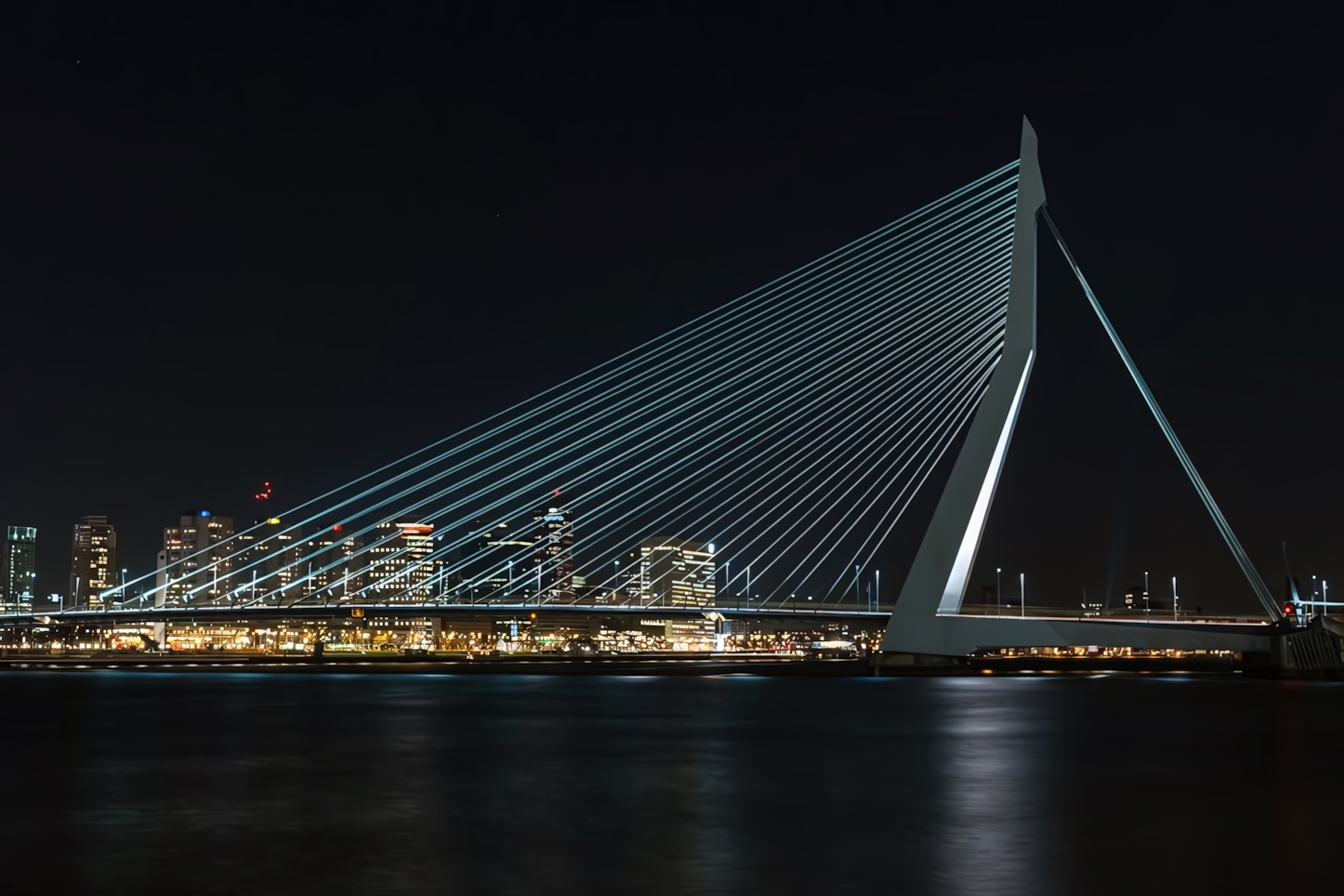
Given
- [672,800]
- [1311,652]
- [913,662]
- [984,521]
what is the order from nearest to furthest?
[672,800] → [984,521] → [913,662] → [1311,652]

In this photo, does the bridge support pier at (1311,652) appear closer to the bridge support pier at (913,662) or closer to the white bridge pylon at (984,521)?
the white bridge pylon at (984,521)

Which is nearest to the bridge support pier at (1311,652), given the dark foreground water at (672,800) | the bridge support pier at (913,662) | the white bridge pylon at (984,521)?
the white bridge pylon at (984,521)

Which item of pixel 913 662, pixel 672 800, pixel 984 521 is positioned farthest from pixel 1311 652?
pixel 672 800

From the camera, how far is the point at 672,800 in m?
13.2

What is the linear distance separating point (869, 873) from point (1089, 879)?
1.39m

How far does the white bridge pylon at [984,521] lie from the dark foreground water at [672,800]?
6.17 metres

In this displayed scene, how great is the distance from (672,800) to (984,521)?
72.2 ft

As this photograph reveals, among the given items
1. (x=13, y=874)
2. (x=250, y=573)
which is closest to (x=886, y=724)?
(x=13, y=874)

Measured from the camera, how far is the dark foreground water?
9.09 metres

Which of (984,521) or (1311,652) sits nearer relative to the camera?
(984,521)

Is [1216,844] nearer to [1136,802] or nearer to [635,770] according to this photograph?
[1136,802]

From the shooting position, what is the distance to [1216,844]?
10453 mm

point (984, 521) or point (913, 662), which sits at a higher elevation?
point (984, 521)

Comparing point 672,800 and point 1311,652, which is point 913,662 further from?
point 672,800
